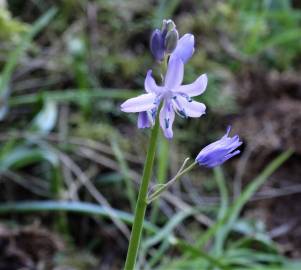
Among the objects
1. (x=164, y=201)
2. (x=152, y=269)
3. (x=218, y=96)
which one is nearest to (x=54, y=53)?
(x=218, y=96)

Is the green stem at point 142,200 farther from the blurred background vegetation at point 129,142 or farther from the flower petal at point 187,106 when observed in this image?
the blurred background vegetation at point 129,142

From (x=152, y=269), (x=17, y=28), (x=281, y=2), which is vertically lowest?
(x=152, y=269)

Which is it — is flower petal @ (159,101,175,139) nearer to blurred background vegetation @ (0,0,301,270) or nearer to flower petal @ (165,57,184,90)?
flower petal @ (165,57,184,90)

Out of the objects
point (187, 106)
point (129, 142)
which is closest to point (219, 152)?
point (187, 106)

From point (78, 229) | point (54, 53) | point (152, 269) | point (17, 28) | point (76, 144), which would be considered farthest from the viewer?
point (54, 53)

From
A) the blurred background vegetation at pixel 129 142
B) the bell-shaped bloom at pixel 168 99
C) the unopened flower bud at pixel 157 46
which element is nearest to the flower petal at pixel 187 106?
the bell-shaped bloom at pixel 168 99

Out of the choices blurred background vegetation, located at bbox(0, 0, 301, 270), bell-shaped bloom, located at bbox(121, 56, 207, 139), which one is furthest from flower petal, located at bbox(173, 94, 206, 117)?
blurred background vegetation, located at bbox(0, 0, 301, 270)

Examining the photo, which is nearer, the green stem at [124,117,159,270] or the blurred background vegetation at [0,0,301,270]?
the green stem at [124,117,159,270]

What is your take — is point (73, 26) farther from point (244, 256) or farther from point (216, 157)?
point (216, 157)
